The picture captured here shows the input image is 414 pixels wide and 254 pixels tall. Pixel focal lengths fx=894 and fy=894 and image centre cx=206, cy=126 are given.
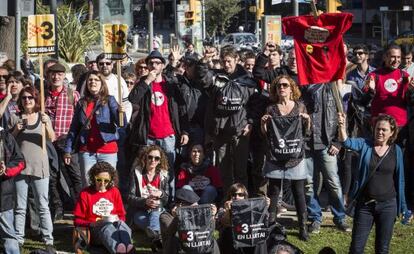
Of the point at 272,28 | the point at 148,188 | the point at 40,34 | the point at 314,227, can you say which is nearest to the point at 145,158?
the point at 148,188

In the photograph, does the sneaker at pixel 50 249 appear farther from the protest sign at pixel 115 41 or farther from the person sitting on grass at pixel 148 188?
the protest sign at pixel 115 41

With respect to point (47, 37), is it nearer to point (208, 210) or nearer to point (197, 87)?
point (197, 87)

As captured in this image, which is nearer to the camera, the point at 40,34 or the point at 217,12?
the point at 40,34

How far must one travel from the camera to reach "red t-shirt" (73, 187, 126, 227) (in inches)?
346

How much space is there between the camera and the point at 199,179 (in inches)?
393

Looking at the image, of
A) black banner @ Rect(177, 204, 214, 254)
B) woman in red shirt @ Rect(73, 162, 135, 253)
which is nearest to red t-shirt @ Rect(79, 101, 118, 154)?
woman in red shirt @ Rect(73, 162, 135, 253)

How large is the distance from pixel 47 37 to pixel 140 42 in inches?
1554

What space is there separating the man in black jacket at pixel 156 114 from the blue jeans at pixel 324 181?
1.64 meters

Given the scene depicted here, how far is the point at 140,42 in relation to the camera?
162 ft

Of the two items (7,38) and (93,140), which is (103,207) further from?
(7,38)

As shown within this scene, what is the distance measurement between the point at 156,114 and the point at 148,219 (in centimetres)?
152

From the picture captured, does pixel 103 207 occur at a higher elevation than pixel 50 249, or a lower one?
higher

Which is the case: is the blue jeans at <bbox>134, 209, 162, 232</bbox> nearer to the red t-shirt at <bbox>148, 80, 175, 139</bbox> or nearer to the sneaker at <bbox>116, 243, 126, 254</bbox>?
the sneaker at <bbox>116, 243, 126, 254</bbox>

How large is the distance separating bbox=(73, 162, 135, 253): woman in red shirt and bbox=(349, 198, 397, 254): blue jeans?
6.95 feet
